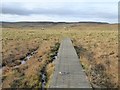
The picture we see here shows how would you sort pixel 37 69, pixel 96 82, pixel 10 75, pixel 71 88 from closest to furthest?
pixel 71 88 → pixel 96 82 → pixel 10 75 → pixel 37 69

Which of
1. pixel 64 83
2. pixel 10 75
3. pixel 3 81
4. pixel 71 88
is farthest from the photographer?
pixel 10 75

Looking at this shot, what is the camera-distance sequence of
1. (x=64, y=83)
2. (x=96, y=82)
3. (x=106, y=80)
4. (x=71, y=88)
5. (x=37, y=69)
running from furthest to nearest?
(x=37, y=69), (x=106, y=80), (x=96, y=82), (x=64, y=83), (x=71, y=88)

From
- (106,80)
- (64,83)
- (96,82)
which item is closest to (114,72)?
(106,80)

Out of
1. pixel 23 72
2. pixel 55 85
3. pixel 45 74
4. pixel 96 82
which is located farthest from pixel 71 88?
pixel 23 72

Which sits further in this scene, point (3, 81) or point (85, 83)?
point (3, 81)

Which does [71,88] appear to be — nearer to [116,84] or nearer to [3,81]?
[116,84]

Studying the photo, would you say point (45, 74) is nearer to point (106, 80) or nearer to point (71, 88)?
point (106, 80)

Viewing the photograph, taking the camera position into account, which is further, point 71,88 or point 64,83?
point 64,83

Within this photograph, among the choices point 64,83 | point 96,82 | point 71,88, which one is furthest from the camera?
point 96,82
